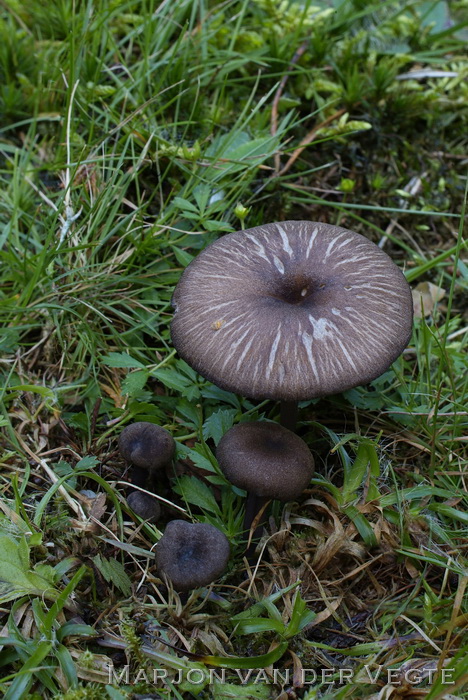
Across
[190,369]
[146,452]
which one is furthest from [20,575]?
[190,369]

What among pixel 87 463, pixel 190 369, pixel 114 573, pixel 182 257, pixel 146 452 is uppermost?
pixel 182 257

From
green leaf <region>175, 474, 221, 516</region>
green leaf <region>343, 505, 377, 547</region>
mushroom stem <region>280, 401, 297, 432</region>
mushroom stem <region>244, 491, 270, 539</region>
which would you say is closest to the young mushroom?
green leaf <region>175, 474, 221, 516</region>

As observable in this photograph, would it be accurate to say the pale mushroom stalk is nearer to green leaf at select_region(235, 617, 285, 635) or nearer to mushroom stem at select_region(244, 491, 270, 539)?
mushroom stem at select_region(244, 491, 270, 539)

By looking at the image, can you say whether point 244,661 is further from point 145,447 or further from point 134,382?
point 134,382

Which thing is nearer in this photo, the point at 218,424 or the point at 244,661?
the point at 244,661

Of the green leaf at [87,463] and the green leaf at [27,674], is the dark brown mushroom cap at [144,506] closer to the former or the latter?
the green leaf at [87,463]

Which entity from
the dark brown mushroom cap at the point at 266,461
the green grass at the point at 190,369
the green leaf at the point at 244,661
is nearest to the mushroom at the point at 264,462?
the dark brown mushroom cap at the point at 266,461
